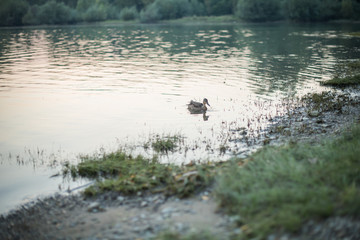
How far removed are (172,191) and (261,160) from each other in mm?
2743

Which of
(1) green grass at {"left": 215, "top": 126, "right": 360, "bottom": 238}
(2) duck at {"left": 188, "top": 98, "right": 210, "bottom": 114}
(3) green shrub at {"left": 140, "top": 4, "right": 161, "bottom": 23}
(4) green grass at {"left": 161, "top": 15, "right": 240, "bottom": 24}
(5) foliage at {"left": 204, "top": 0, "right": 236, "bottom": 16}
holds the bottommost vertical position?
(2) duck at {"left": 188, "top": 98, "right": 210, "bottom": 114}

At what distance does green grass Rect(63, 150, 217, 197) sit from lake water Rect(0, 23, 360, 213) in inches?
36.6

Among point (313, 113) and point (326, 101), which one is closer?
point (313, 113)

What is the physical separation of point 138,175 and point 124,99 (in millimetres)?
14473

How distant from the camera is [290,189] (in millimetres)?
7832

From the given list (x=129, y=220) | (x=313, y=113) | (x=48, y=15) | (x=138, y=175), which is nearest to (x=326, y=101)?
(x=313, y=113)

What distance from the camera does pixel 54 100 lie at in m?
24.8

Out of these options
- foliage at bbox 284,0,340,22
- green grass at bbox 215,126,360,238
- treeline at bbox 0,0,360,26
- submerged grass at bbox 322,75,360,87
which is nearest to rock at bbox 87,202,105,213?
green grass at bbox 215,126,360,238

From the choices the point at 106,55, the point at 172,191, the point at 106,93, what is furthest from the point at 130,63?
the point at 172,191

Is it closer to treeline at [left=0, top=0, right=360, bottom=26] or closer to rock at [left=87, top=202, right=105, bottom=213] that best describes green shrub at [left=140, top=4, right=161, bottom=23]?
treeline at [left=0, top=0, right=360, bottom=26]

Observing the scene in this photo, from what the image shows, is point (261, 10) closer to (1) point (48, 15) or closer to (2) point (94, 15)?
(2) point (94, 15)

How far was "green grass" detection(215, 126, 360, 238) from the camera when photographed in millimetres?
7008

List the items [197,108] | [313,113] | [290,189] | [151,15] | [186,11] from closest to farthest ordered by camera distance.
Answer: [290,189] < [313,113] < [197,108] < [151,15] < [186,11]

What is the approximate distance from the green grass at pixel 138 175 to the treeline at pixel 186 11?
11806cm
